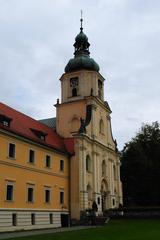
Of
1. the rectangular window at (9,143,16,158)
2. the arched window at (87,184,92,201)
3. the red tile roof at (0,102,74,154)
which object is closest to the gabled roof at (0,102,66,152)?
the red tile roof at (0,102,74,154)

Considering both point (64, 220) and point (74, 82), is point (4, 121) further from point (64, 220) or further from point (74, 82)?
point (74, 82)

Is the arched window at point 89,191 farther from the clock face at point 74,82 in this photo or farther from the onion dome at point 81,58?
the onion dome at point 81,58

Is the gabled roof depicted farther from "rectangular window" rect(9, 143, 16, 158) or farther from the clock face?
the clock face

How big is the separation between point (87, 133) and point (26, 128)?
10.7 metres

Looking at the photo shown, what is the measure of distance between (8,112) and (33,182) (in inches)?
319

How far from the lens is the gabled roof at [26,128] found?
120ft

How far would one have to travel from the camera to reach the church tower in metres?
45.1

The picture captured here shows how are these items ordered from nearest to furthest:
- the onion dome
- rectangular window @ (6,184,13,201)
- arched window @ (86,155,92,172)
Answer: rectangular window @ (6,184,13,201) → arched window @ (86,155,92,172) → the onion dome

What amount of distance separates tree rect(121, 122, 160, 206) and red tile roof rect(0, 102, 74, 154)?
17000mm

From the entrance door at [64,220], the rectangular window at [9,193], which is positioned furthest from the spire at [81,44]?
the rectangular window at [9,193]

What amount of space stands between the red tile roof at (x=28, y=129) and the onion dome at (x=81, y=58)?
1006 cm

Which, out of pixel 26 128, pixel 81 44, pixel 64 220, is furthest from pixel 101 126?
pixel 64 220

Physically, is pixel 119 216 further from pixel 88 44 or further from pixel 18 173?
pixel 88 44

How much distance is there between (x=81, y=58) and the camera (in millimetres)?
53094
